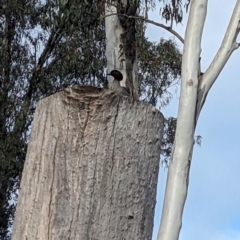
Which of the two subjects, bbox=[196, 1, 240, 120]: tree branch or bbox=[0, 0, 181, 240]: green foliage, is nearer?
bbox=[196, 1, 240, 120]: tree branch

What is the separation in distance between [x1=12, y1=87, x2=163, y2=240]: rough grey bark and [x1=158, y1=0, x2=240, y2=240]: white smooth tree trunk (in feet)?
6.72

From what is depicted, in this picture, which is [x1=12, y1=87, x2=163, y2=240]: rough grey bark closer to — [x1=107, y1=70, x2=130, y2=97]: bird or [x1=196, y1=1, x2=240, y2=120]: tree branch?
[x1=107, y1=70, x2=130, y2=97]: bird

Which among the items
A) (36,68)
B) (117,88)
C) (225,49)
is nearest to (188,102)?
(225,49)

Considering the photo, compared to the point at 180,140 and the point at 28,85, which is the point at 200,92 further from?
the point at 28,85

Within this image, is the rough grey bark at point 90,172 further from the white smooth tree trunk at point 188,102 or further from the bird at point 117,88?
the white smooth tree trunk at point 188,102

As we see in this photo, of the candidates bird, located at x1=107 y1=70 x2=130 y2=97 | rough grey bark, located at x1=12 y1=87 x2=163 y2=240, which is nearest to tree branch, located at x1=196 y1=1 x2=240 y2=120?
bird, located at x1=107 y1=70 x2=130 y2=97

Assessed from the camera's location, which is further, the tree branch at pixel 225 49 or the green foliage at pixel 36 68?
the green foliage at pixel 36 68

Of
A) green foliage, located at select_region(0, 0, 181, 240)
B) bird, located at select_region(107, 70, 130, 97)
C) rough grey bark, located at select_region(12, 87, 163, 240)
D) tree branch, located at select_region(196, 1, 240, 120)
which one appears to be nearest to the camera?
rough grey bark, located at select_region(12, 87, 163, 240)

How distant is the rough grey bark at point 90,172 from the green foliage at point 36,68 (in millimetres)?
6851

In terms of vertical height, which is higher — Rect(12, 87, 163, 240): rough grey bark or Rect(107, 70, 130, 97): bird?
Rect(107, 70, 130, 97): bird

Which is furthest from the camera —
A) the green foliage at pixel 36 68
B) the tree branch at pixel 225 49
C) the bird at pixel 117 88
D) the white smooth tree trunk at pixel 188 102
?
the green foliage at pixel 36 68

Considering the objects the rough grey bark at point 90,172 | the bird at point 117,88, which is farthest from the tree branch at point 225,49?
the rough grey bark at point 90,172

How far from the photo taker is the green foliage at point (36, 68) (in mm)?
8414

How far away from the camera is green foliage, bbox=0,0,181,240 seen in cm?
841
